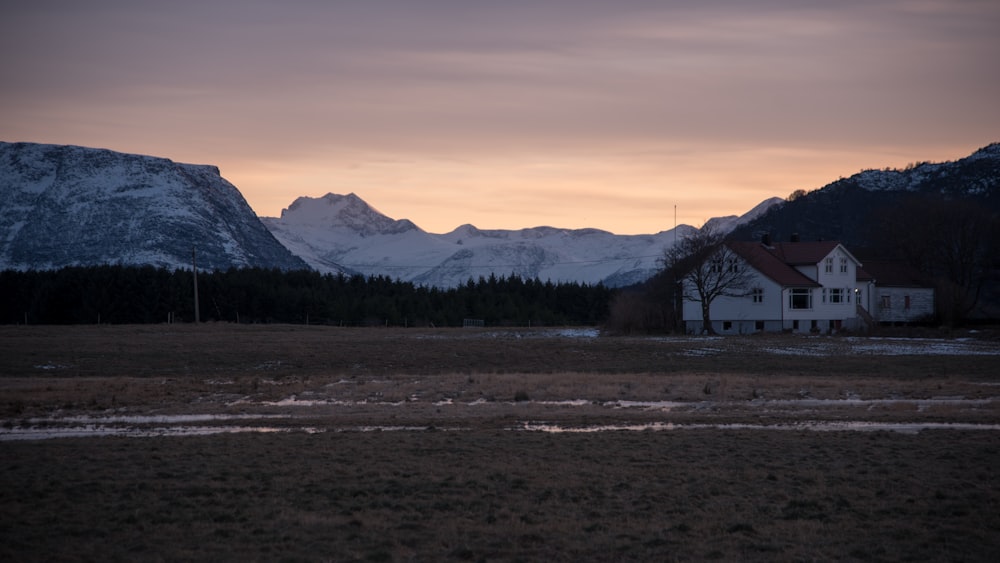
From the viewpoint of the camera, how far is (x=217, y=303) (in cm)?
12244

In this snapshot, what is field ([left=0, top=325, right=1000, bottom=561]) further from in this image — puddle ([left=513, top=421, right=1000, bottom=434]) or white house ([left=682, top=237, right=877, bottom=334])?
white house ([left=682, top=237, right=877, bottom=334])

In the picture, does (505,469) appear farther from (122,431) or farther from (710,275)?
(710,275)

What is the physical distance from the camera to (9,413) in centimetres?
2805

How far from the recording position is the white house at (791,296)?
80.5 meters

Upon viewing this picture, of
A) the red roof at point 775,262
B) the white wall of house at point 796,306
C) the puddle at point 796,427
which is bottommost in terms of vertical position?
the puddle at point 796,427

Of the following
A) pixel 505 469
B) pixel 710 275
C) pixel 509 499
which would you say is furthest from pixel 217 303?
pixel 509 499

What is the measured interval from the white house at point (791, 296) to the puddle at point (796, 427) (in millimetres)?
56780

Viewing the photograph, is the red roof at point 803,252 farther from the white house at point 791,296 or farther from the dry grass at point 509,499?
the dry grass at point 509,499

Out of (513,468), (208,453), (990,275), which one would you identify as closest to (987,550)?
(513,468)

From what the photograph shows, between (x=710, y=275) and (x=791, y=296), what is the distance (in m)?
7.24

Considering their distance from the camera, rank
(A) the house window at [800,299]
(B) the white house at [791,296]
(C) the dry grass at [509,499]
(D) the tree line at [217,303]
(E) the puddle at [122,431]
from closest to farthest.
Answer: (C) the dry grass at [509,499]
(E) the puddle at [122,431]
(B) the white house at [791,296]
(A) the house window at [800,299]
(D) the tree line at [217,303]

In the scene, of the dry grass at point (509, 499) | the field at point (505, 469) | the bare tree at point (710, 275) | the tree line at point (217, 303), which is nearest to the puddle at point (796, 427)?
the field at point (505, 469)

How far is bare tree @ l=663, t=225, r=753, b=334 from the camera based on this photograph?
8006 centimetres

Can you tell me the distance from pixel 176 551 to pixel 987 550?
10582mm
